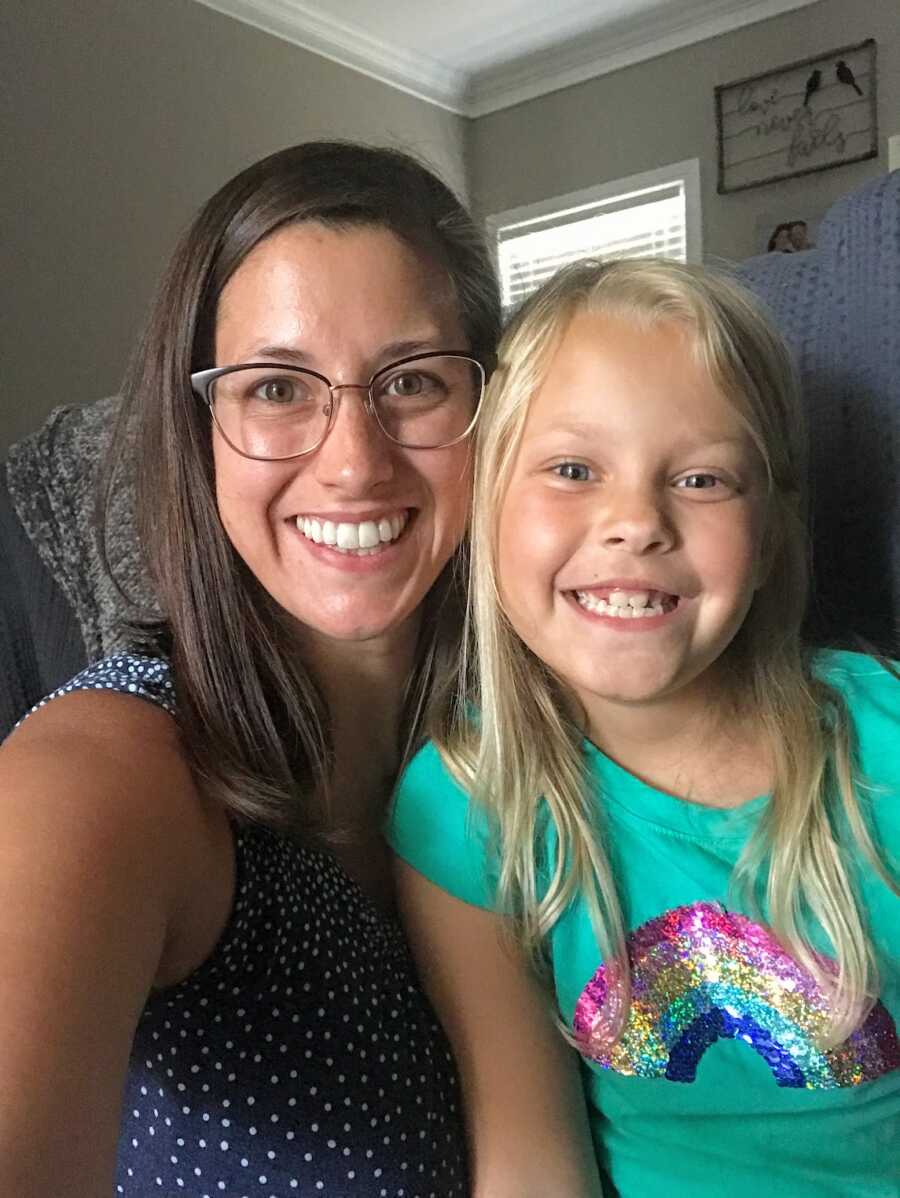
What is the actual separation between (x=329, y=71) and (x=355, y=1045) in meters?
3.22

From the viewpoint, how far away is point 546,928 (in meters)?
0.84

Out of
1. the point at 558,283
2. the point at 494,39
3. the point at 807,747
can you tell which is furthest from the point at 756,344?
the point at 494,39

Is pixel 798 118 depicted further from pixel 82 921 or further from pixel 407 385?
pixel 82 921

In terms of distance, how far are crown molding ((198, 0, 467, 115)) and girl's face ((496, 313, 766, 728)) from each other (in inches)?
105

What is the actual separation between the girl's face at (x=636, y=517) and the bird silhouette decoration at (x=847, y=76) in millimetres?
2807

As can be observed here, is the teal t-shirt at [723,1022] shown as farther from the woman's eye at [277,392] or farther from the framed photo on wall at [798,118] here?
the framed photo on wall at [798,118]

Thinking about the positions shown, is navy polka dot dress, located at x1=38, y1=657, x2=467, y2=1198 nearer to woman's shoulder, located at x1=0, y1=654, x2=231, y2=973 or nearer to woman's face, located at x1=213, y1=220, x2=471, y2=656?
woman's shoulder, located at x1=0, y1=654, x2=231, y2=973

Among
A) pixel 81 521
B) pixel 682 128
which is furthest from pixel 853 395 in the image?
pixel 682 128

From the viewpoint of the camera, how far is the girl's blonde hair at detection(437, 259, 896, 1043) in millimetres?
783

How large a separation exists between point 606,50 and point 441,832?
340 centimetres

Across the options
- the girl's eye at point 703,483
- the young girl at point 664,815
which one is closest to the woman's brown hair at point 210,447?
the young girl at point 664,815

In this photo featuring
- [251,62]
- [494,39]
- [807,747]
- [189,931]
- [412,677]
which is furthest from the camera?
[494,39]

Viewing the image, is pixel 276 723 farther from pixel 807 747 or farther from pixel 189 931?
pixel 807 747

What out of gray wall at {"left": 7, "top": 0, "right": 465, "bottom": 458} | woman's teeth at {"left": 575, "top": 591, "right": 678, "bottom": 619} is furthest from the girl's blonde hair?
gray wall at {"left": 7, "top": 0, "right": 465, "bottom": 458}
